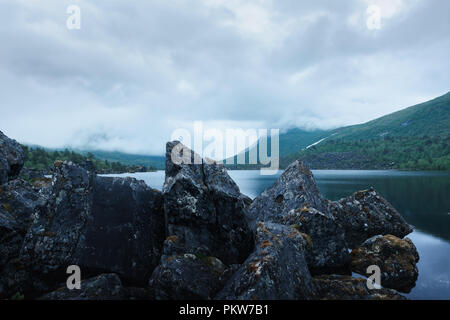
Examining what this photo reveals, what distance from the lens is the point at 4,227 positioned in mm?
11234

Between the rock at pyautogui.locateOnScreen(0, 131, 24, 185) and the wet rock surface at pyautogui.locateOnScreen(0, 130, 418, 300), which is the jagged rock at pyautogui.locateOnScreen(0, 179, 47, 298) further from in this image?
the rock at pyautogui.locateOnScreen(0, 131, 24, 185)

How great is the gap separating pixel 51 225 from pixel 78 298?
3538 mm

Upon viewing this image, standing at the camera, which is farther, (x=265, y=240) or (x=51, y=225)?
(x=51, y=225)

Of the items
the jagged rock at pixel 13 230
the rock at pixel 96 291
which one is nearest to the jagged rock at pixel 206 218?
the rock at pixel 96 291

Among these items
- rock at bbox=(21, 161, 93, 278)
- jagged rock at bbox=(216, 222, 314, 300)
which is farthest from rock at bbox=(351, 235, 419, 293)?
rock at bbox=(21, 161, 93, 278)

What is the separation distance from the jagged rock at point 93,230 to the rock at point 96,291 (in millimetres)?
688

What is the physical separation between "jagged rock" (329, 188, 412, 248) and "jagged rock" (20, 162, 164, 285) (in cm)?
1398

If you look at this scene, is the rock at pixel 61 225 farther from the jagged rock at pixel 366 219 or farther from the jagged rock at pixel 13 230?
the jagged rock at pixel 366 219

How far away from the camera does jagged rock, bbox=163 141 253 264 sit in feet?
36.3

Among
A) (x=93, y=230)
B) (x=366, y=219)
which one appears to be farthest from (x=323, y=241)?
(x=93, y=230)
